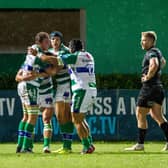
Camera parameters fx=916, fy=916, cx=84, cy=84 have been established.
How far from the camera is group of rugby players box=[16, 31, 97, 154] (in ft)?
47.8

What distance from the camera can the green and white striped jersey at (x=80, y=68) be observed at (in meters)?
14.5

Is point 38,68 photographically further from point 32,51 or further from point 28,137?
point 28,137

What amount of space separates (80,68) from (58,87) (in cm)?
117

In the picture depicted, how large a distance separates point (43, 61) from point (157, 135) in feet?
20.0

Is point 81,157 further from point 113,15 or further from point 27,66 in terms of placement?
point 113,15

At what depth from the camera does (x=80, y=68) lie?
47.8 ft

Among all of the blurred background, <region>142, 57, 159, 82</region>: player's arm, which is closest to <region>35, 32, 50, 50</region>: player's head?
<region>142, 57, 159, 82</region>: player's arm

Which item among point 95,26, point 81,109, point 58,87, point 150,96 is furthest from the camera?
point 95,26

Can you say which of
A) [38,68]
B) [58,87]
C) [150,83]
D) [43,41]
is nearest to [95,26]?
[58,87]

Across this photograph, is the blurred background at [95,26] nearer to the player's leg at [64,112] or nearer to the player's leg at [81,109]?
the player's leg at [64,112]

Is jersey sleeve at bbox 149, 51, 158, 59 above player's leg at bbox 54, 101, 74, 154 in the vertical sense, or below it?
above

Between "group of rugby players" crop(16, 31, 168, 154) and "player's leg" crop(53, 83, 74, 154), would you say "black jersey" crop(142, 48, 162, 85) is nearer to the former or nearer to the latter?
"group of rugby players" crop(16, 31, 168, 154)

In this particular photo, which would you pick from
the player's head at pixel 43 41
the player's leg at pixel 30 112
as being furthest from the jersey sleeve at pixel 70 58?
the player's leg at pixel 30 112

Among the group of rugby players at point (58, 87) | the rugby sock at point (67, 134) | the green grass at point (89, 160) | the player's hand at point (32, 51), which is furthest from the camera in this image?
the rugby sock at point (67, 134)
